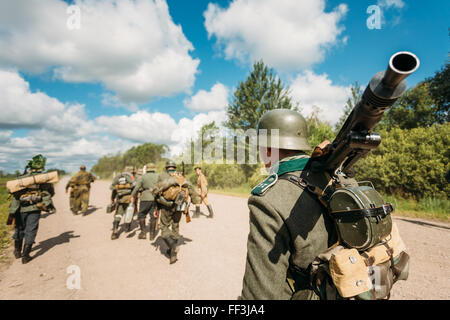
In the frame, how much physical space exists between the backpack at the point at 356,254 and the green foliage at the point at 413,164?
13576 millimetres

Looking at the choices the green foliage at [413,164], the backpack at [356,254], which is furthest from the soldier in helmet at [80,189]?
the green foliage at [413,164]

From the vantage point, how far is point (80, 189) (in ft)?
35.2

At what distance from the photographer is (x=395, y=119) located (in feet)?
73.6

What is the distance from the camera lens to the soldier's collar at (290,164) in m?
1.74

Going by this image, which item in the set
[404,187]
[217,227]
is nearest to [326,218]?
[217,227]

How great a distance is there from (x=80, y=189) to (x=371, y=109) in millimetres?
12458

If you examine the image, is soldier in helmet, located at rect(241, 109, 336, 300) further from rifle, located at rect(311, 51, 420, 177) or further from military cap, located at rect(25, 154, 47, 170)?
military cap, located at rect(25, 154, 47, 170)

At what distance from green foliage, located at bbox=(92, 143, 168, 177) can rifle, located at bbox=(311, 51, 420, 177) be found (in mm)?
70981

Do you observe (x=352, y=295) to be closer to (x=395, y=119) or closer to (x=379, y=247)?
(x=379, y=247)

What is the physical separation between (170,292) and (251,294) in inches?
112

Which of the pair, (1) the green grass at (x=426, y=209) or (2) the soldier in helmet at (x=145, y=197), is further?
(1) the green grass at (x=426, y=209)

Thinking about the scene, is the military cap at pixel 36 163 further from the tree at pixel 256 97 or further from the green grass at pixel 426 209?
the tree at pixel 256 97

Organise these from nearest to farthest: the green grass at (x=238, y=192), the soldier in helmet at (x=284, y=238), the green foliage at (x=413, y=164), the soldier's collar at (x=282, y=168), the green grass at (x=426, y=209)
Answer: the soldier in helmet at (x=284, y=238) < the soldier's collar at (x=282, y=168) < the green grass at (x=426, y=209) < the green foliage at (x=413, y=164) < the green grass at (x=238, y=192)

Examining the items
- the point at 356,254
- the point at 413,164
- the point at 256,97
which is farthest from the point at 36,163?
the point at 256,97
